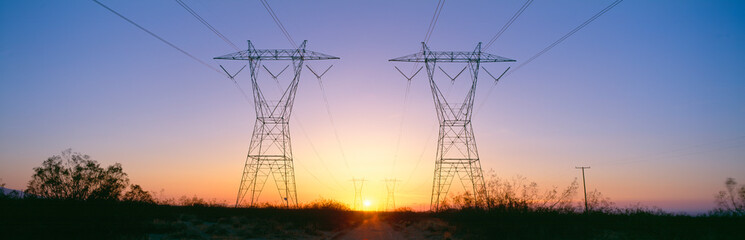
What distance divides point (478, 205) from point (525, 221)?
478 cm

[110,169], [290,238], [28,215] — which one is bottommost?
[290,238]

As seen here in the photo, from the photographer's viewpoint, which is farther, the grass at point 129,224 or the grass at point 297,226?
the grass at point 297,226

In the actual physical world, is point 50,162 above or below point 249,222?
above

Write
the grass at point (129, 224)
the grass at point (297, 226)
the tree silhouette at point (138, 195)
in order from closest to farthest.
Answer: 1. the grass at point (129, 224)
2. the grass at point (297, 226)
3. the tree silhouette at point (138, 195)

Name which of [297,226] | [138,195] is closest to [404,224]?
[297,226]

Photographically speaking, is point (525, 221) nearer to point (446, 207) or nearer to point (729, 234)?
point (729, 234)

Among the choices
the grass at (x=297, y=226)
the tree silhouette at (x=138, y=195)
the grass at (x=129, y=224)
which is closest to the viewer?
the grass at (x=129, y=224)

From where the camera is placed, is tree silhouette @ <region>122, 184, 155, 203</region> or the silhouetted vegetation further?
tree silhouette @ <region>122, 184, 155, 203</region>

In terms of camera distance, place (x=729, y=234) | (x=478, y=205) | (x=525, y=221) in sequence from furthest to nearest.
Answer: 1. (x=478, y=205)
2. (x=525, y=221)
3. (x=729, y=234)

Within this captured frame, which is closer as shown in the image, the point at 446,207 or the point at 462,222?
the point at 462,222

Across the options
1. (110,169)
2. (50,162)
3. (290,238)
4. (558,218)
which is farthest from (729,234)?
(50,162)

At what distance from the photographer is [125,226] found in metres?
13.6

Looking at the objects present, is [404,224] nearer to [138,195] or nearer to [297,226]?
[297,226]

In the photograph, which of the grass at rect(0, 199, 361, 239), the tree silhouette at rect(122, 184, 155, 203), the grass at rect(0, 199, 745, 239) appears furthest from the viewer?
the tree silhouette at rect(122, 184, 155, 203)
